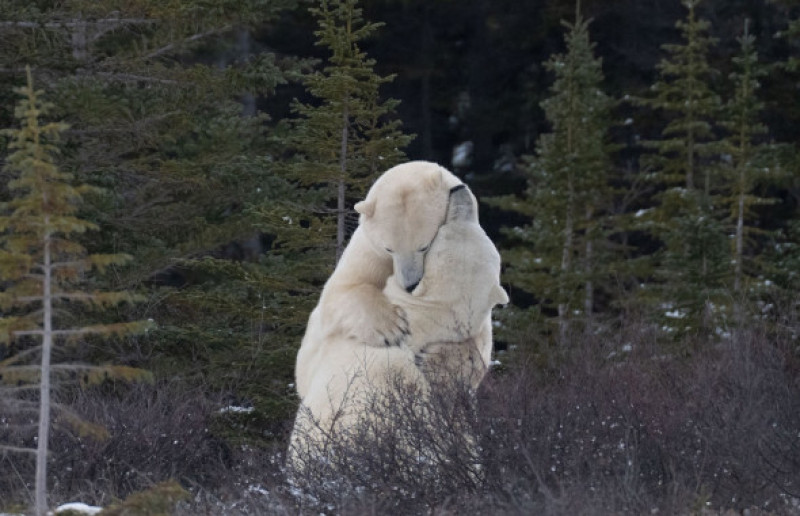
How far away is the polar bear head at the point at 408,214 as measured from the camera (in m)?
7.18

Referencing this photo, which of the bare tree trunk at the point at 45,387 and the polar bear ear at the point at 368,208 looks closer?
the bare tree trunk at the point at 45,387

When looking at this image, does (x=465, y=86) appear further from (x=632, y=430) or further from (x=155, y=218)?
(x=632, y=430)

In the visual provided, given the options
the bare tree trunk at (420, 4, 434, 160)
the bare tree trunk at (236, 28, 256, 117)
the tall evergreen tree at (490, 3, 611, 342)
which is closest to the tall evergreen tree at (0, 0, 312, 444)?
the tall evergreen tree at (490, 3, 611, 342)

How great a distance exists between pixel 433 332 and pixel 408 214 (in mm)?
640

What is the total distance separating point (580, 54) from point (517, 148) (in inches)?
267

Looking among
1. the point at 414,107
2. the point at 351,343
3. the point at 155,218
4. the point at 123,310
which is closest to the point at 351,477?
the point at 351,343

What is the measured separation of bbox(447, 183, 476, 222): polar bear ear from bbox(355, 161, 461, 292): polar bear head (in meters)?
0.03

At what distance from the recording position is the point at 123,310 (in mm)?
14094

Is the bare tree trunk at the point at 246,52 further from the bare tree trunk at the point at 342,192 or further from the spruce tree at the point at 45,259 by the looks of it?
the spruce tree at the point at 45,259

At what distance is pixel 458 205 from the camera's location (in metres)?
7.24

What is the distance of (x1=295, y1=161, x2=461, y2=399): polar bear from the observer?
7.19 meters

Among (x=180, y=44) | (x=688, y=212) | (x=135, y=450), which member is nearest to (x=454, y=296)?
(x=135, y=450)

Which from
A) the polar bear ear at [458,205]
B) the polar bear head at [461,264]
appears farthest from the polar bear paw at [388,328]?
the polar bear ear at [458,205]

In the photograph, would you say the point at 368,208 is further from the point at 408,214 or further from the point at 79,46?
the point at 79,46
